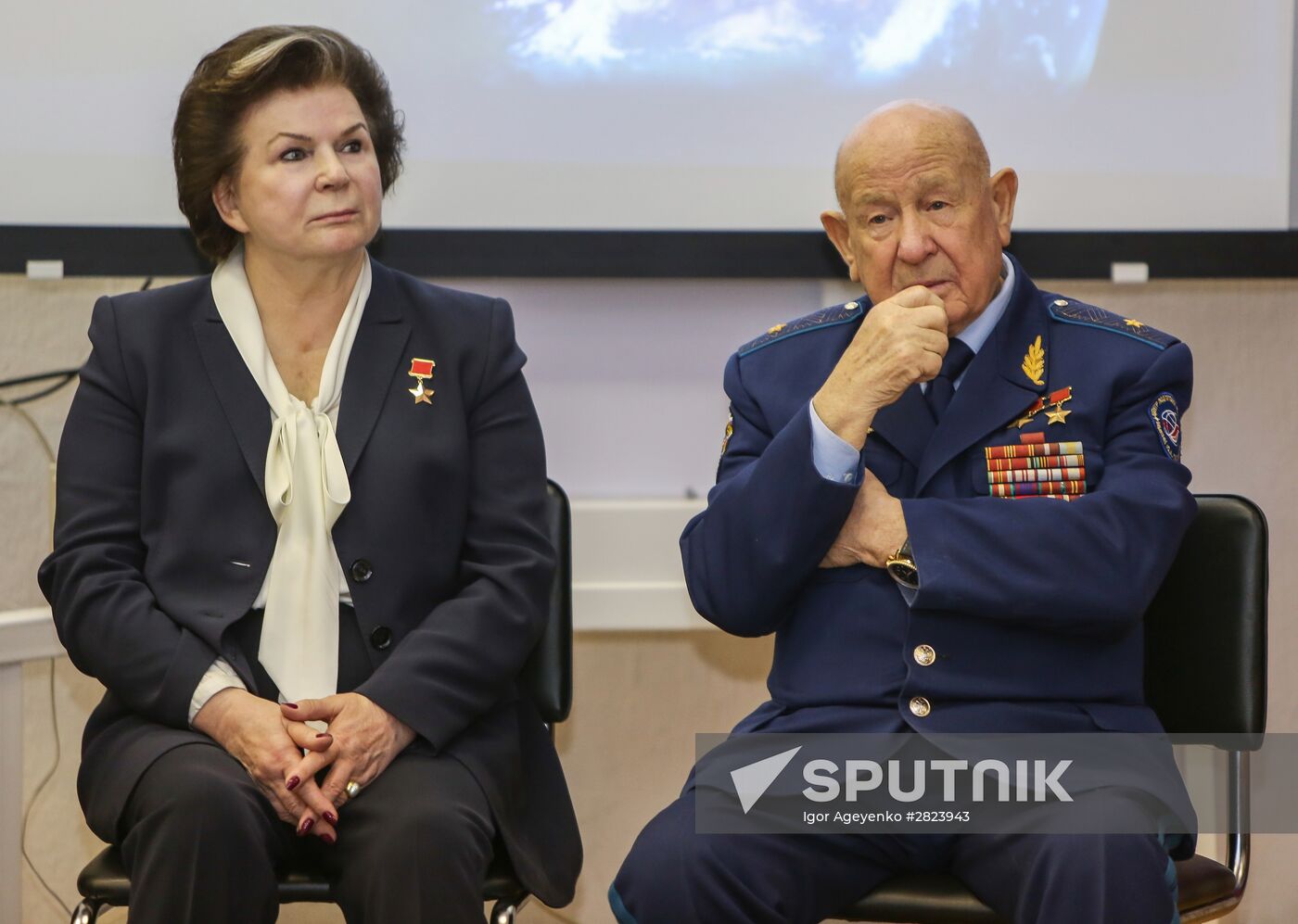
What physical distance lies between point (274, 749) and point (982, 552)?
0.98 meters

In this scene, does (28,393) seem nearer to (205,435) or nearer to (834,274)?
(205,435)

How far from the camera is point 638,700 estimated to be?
10.2 feet

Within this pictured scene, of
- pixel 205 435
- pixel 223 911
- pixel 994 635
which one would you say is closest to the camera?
pixel 223 911

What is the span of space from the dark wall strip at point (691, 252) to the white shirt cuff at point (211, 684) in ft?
3.49

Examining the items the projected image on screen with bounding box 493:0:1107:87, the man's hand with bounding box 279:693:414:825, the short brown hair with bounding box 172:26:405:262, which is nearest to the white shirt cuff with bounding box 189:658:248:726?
the man's hand with bounding box 279:693:414:825

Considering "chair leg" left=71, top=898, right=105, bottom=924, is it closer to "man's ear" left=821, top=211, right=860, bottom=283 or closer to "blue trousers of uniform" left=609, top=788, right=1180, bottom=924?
"blue trousers of uniform" left=609, top=788, right=1180, bottom=924

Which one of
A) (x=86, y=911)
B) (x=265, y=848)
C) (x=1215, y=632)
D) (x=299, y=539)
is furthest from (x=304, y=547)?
(x=1215, y=632)

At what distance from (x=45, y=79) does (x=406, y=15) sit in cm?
73

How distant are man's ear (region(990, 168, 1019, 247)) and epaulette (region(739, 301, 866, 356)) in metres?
0.24

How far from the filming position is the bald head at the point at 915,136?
81.7 inches

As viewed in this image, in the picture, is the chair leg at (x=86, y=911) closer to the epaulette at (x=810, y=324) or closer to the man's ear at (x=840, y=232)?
the epaulette at (x=810, y=324)

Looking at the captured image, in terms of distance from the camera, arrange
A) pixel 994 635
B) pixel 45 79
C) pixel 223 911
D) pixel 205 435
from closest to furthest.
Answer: pixel 223 911
pixel 994 635
pixel 205 435
pixel 45 79

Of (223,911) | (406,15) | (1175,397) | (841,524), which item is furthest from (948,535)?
(406,15)

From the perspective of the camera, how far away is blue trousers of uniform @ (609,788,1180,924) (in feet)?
5.57
